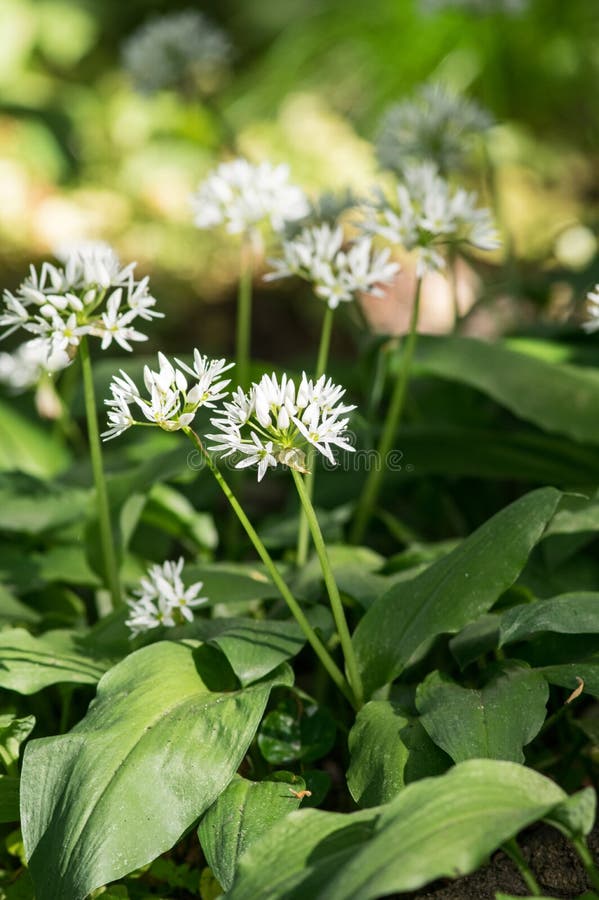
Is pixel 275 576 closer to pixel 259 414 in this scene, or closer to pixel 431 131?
pixel 259 414

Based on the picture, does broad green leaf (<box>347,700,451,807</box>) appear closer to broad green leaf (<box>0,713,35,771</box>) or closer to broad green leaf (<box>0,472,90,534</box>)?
broad green leaf (<box>0,713,35,771</box>)

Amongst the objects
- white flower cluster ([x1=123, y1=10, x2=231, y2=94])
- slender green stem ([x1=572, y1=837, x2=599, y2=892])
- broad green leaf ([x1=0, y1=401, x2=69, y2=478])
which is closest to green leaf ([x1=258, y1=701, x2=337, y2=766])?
slender green stem ([x1=572, y1=837, x2=599, y2=892])

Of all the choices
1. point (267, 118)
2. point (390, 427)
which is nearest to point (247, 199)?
point (390, 427)

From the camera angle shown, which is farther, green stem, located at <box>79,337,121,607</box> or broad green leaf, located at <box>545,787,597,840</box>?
green stem, located at <box>79,337,121,607</box>

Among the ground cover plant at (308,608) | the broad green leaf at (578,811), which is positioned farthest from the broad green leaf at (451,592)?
the broad green leaf at (578,811)

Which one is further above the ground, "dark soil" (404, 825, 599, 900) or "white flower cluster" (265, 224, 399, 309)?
"white flower cluster" (265, 224, 399, 309)

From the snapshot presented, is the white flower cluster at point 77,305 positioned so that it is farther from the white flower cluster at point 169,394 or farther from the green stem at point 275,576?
the green stem at point 275,576

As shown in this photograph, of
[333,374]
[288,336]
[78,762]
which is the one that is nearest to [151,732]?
[78,762]
